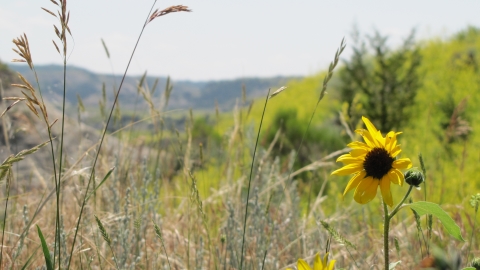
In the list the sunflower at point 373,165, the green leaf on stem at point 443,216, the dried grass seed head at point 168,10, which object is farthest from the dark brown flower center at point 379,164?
the dried grass seed head at point 168,10

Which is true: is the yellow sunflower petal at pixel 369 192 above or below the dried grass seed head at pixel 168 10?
below

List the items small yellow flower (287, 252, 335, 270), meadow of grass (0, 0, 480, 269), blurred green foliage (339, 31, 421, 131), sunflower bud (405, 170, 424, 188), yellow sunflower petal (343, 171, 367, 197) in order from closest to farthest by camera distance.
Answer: small yellow flower (287, 252, 335, 270), sunflower bud (405, 170, 424, 188), yellow sunflower petal (343, 171, 367, 197), meadow of grass (0, 0, 480, 269), blurred green foliage (339, 31, 421, 131)

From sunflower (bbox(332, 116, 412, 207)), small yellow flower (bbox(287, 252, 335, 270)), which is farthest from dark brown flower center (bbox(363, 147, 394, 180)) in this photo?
small yellow flower (bbox(287, 252, 335, 270))

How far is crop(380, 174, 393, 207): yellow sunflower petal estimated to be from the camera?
107 centimetres

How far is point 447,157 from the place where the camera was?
6.21 m

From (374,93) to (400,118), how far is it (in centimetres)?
58

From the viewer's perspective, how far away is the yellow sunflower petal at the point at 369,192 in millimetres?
1101

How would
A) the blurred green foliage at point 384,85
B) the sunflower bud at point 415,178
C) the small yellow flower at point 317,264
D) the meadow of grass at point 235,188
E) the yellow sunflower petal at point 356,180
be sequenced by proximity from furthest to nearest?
the blurred green foliage at point 384,85
the meadow of grass at point 235,188
the yellow sunflower petal at point 356,180
the sunflower bud at point 415,178
the small yellow flower at point 317,264

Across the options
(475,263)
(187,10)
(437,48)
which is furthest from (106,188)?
(437,48)

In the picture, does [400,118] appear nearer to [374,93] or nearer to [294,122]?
[374,93]

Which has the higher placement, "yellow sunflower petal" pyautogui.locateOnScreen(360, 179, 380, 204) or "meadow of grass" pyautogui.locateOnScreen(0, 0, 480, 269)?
"yellow sunflower petal" pyautogui.locateOnScreen(360, 179, 380, 204)

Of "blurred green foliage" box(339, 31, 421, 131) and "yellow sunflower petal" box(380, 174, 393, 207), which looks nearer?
"yellow sunflower petal" box(380, 174, 393, 207)

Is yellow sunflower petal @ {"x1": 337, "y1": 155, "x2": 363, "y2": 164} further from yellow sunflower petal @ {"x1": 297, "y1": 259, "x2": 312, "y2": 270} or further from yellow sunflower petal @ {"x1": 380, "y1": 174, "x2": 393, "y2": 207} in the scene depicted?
yellow sunflower petal @ {"x1": 297, "y1": 259, "x2": 312, "y2": 270}

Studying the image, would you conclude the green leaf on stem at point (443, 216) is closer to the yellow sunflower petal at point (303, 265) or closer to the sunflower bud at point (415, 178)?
the sunflower bud at point (415, 178)
